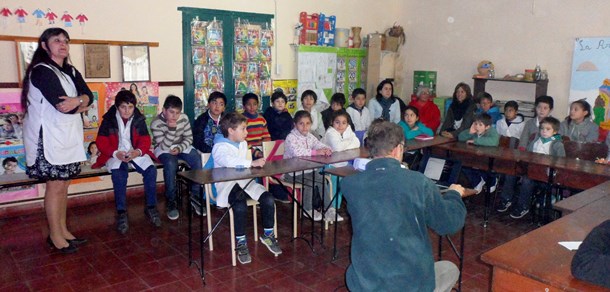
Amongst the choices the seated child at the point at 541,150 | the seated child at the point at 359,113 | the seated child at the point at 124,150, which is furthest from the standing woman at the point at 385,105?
the seated child at the point at 124,150

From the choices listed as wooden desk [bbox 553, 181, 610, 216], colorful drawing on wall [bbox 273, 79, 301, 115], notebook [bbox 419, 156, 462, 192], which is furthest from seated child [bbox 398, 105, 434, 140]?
wooden desk [bbox 553, 181, 610, 216]

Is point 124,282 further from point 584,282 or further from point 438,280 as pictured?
point 584,282

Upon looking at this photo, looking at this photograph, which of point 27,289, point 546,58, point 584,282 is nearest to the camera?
point 584,282

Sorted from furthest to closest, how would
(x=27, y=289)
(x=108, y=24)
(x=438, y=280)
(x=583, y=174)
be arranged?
(x=108, y=24)
(x=583, y=174)
(x=27, y=289)
(x=438, y=280)

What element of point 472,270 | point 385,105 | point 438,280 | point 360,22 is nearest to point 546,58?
point 385,105

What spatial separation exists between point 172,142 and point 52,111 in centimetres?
170

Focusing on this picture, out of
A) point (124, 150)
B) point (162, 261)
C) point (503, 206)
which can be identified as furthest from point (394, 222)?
point (503, 206)

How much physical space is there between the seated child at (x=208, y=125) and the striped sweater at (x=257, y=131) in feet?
1.20

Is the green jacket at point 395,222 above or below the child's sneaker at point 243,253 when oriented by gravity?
above

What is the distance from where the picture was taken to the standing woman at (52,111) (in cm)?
370

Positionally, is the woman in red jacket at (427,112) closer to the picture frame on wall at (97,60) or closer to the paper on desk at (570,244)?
the picture frame on wall at (97,60)

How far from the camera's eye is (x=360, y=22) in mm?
7805

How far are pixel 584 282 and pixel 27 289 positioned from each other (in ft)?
11.2

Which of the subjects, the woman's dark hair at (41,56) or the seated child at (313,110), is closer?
the woman's dark hair at (41,56)
